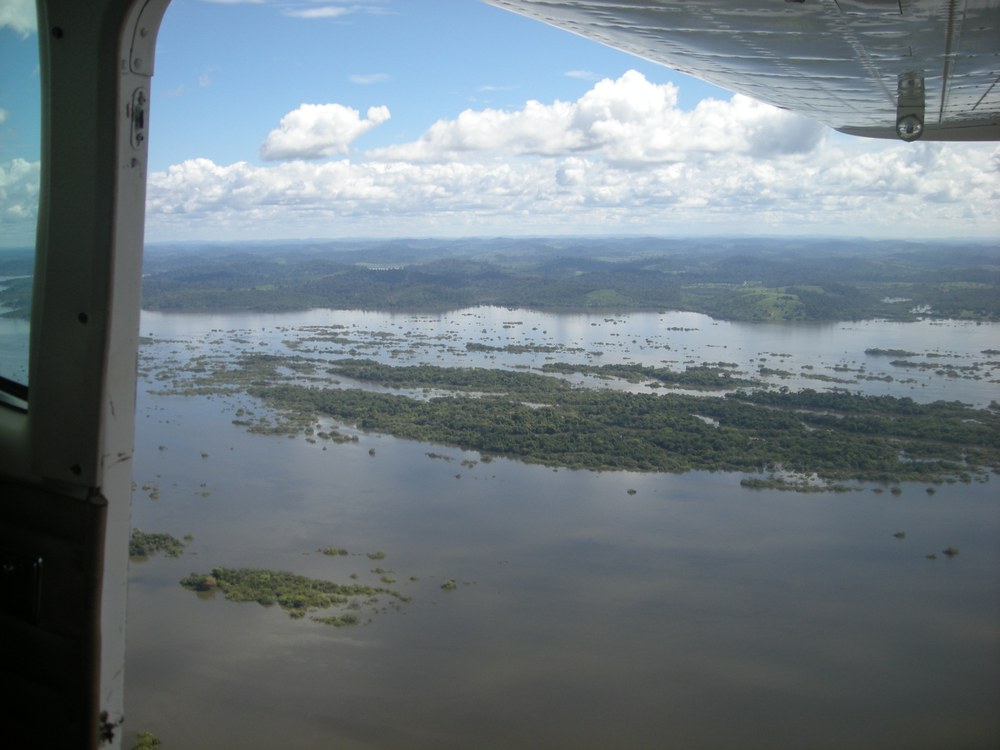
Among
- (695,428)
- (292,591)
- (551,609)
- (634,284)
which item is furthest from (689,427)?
(634,284)

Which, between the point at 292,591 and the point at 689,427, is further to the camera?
the point at 689,427

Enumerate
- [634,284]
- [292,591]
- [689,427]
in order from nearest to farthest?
1. [292,591]
2. [689,427]
3. [634,284]

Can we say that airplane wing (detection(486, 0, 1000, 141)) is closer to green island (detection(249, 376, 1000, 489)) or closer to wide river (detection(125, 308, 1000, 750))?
wide river (detection(125, 308, 1000, 750))

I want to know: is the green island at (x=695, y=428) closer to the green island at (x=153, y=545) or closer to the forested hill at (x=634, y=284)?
the green island at (x=153, y=545)

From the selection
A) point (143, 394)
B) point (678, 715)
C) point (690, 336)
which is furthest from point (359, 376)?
point (678, 715)

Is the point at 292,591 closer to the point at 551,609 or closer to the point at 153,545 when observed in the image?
the point at 153,545

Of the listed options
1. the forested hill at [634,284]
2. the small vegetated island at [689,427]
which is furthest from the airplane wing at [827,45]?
the forested hill at [634,284]

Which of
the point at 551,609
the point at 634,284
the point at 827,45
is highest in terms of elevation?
the point at 634,284
